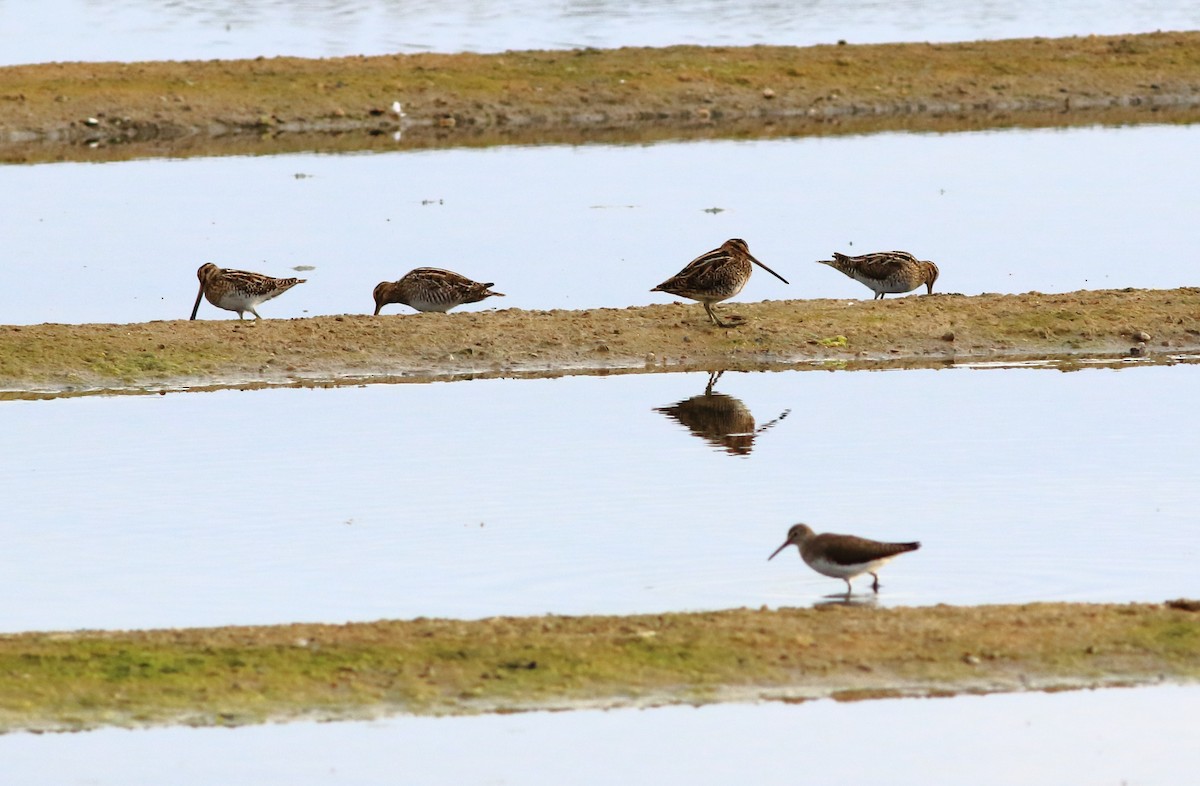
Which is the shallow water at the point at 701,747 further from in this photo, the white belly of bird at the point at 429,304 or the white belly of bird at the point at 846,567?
the white belly of bird at the point at 429,304

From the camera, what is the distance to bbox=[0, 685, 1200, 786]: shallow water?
997cm

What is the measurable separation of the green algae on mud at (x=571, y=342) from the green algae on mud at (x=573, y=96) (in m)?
20.0

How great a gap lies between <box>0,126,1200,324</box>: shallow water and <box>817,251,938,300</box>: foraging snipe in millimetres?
1082

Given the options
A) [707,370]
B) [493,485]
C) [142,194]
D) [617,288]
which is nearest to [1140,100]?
[142,194]

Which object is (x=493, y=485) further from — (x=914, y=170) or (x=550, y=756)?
(x=914, y=170)

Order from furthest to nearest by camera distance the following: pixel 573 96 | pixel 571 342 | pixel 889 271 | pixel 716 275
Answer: pixel 573 96
pixel 889 271
pixel 571 342
pixel 716 275

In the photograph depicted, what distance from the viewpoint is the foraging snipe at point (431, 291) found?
73.4 ft

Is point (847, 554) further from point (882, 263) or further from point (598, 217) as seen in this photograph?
point (598, 217)

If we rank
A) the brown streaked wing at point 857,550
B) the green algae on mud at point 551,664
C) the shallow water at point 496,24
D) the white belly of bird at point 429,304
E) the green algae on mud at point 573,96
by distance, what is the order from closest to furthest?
1. the green algae on mud at point 551,664
2. the brown streaked wing at point 857,550
3. the white belly of bird at point 429,304
4. the green algae on mud at point 573,96
5. the shallow water at point 496,24

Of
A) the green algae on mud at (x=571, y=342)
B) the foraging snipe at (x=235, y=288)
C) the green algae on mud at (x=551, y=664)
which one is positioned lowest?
the green algae on mud at (x=551, y=664)

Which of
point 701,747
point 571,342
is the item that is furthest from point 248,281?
point 701,747

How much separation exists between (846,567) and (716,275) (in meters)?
8.32

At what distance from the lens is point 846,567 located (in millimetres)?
12711

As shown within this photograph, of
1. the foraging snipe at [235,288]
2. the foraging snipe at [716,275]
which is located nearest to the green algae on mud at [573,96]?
the foraging snipe at [235,288]
